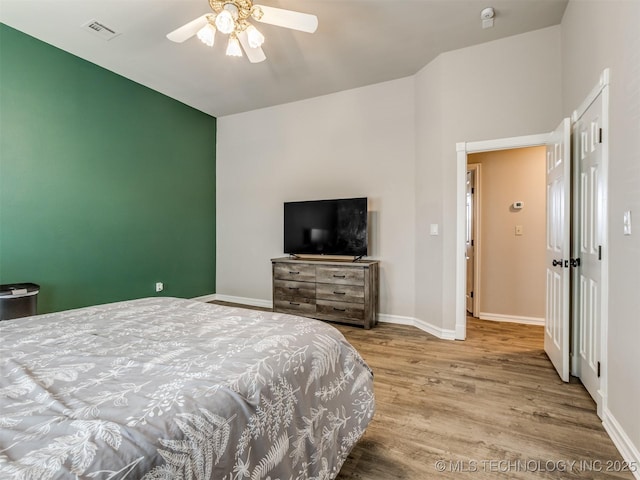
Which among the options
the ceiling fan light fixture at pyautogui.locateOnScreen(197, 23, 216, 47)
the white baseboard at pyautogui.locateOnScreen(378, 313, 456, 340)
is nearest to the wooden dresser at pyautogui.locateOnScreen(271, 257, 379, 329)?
the white baseboard at pyautogui.locateOnScreen(378, 313, 456, 340)

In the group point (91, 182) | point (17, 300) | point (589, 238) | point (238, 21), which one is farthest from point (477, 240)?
point (17, 300)

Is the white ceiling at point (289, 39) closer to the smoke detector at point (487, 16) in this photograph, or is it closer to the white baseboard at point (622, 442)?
the smoke detector at point (487, 16)

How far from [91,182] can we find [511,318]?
527cm

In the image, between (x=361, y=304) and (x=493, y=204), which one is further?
(x=493, y=204)

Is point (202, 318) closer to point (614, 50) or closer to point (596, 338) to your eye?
point (596, 338)

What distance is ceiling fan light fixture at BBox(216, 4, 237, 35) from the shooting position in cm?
205

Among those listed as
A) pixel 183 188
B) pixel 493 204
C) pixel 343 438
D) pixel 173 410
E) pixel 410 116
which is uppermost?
pixel 410 116

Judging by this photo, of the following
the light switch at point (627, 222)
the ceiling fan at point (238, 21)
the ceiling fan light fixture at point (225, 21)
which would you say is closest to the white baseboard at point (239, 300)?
the ceiling fan at point (238, 21)

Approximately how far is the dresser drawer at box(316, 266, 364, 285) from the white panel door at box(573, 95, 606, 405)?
197 centimetres

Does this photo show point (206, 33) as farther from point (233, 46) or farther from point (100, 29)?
point (100, 29)

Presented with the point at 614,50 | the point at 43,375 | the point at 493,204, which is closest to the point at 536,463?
the point at 43,375

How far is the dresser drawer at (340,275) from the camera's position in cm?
365

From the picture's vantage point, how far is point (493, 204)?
4.07 metres

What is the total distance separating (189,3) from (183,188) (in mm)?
2537
